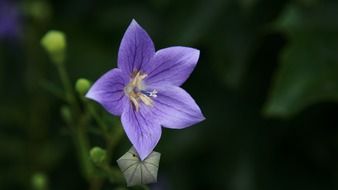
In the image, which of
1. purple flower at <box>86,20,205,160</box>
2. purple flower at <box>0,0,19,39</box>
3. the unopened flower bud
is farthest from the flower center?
purple flower at <box>0,0,19,39</box>

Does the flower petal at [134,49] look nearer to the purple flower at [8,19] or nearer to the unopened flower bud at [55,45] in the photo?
the unopened flower bud at [55,45]

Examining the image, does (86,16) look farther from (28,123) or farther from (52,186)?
(52,186)

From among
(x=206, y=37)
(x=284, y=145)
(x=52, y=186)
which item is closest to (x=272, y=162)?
(x=284, y=145)

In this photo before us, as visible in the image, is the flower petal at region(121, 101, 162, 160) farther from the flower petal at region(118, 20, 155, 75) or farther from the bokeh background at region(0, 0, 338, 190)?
the bokeh background at region(0, 0, 338, 190)

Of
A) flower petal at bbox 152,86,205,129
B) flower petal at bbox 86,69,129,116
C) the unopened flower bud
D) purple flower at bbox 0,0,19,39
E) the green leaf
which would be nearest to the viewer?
flower petal at bbox 86,69,129,116

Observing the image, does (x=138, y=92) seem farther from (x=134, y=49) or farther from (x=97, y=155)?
(x=97, y=155)

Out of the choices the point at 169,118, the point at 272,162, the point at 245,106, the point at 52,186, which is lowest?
the point at 52,186

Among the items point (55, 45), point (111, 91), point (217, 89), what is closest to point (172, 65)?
point (111, 91)
